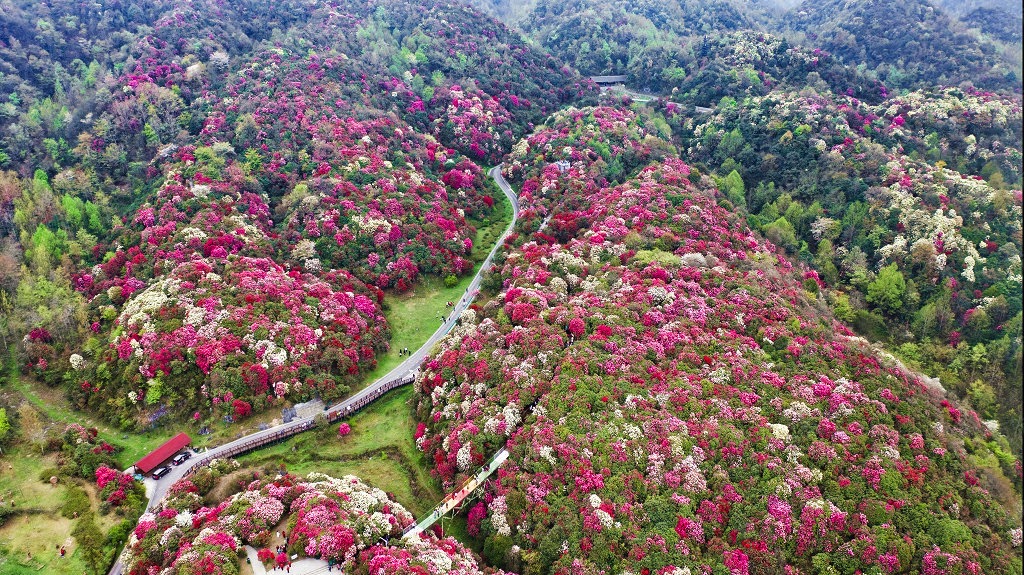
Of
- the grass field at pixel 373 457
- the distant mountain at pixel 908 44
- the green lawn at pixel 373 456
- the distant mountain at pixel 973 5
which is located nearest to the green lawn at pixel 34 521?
the grass field at pixel 373 457

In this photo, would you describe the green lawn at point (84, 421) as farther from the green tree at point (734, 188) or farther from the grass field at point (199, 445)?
the green tree at point (734, 188)

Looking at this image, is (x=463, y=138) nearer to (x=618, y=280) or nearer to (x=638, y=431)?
(x=618, y=280)

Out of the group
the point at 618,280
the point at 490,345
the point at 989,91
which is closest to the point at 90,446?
the point at 490,345

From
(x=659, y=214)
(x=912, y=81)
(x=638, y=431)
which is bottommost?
(x=638, y=431)

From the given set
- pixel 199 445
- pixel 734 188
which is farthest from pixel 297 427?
pixel 734 188

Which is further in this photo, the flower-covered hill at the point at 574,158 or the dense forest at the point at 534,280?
the flower-covered hill at the point at 574,158

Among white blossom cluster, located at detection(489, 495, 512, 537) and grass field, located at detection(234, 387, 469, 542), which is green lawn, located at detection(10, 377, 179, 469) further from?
white blossom cluster, located at detection(489, 495, 512, 537)
